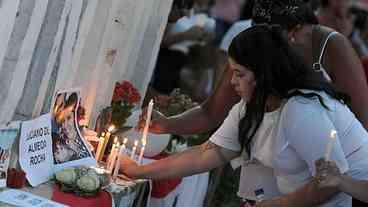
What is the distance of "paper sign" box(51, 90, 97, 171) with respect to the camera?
10.5 feet

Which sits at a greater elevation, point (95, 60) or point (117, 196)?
point (95, 60)

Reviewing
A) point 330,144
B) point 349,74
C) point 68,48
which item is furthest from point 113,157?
point 349,74

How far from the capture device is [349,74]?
3.68m

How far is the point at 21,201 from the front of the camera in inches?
109

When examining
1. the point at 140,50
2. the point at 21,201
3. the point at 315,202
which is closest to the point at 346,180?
the point at 315,202

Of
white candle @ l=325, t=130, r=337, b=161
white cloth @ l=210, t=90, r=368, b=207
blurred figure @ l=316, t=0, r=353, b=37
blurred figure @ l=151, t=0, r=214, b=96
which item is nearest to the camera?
white candle @ l=325, t=130, r=337, b=161

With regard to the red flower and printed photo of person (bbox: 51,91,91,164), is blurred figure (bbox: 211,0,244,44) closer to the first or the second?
the red flower

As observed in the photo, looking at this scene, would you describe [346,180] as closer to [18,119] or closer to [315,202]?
[315,202]

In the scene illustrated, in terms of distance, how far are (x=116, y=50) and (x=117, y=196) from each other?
969 millimetres

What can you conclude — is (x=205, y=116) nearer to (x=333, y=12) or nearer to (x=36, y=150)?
(x=36, y=150)

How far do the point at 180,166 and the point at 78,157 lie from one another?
1.48 feet

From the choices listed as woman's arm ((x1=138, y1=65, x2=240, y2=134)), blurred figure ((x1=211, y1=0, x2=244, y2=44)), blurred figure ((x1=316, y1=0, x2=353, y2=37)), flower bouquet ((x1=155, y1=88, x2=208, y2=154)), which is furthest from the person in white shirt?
blurred figure ((x1=211, y1=0, x2=244, y2=44))

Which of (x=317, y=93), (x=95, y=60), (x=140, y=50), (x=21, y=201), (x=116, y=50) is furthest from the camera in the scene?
(x=140, y=50)

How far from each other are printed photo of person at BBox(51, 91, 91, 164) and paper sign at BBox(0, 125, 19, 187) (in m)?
0.31
